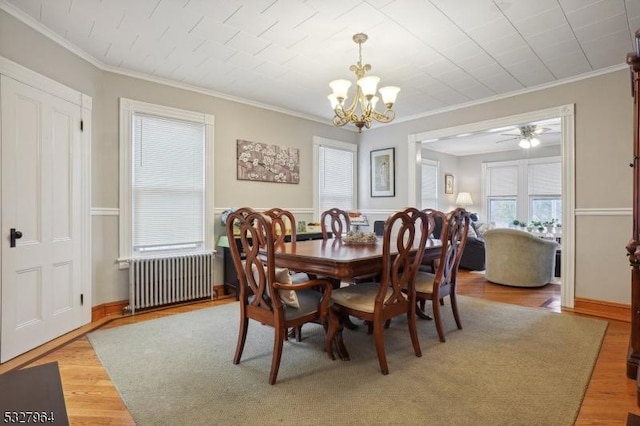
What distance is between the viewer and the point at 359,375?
217 centimetres

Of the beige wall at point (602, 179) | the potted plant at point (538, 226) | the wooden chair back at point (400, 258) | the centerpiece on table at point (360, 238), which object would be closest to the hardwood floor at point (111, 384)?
the beige wall at point (602, 179)

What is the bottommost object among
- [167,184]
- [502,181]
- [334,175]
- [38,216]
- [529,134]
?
[38,216]

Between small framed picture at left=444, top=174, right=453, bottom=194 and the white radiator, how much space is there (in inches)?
246

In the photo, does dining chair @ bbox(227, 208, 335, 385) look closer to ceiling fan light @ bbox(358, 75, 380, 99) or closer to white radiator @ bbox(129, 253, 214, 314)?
ceiling fan light @ bbox(358, 75, 380, 99)

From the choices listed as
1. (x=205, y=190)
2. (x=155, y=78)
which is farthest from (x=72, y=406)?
(x=155, y=78)

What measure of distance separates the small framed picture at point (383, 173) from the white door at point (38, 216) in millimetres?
4048

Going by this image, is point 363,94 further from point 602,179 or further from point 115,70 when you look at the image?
point 602,179

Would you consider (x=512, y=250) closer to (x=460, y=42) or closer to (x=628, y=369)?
(x=628, y=369)

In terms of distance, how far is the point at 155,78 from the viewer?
3680 mm

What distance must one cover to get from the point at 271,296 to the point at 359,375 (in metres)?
0.76

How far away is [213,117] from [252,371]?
3038mm

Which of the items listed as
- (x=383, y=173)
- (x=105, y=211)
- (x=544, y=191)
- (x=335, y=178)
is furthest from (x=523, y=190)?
(x=105, y=211)

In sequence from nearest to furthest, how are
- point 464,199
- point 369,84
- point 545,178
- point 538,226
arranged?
point 369,84 < point 538,226 < point 545,178 < point 464,199

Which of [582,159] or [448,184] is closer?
[582,159]
